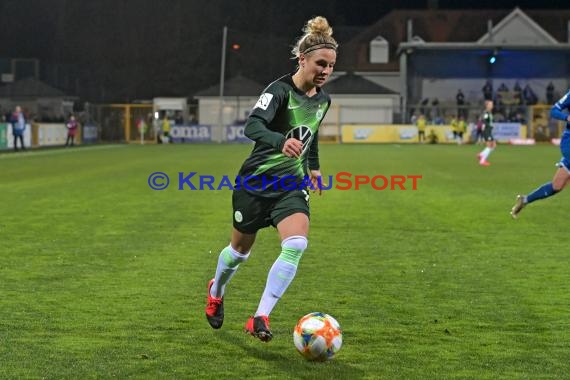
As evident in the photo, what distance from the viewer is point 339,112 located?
65188 mm

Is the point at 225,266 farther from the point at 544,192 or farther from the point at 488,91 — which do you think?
the point at 488,91

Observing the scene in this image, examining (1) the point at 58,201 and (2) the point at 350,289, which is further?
(1) the point at 58,201

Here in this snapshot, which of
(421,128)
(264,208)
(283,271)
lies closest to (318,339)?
(283,271)

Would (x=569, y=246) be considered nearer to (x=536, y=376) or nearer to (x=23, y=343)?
(x=536, y=376)

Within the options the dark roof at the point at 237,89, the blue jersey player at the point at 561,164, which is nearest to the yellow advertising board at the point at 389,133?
the dark roof at the point at 237,89

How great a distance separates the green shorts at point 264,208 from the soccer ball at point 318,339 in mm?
797

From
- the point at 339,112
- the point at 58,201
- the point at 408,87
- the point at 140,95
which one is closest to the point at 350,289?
the point at 58,201

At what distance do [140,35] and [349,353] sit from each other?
74.6 meters

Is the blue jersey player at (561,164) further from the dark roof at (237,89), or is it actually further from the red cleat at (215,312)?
the dark roof at (237,89)

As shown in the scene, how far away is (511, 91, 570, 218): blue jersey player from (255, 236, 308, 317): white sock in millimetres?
7336

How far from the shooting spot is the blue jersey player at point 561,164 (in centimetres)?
1276

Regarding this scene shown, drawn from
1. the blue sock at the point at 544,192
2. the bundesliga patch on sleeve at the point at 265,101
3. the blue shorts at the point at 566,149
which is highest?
the bundesliga patch on sleeve at the point at 265,101

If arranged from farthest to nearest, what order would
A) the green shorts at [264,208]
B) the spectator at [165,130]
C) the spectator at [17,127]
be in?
the spectator at [165,130] < the spectator at [17,127] < the green shorts at [264,208]

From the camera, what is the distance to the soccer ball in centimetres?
574
